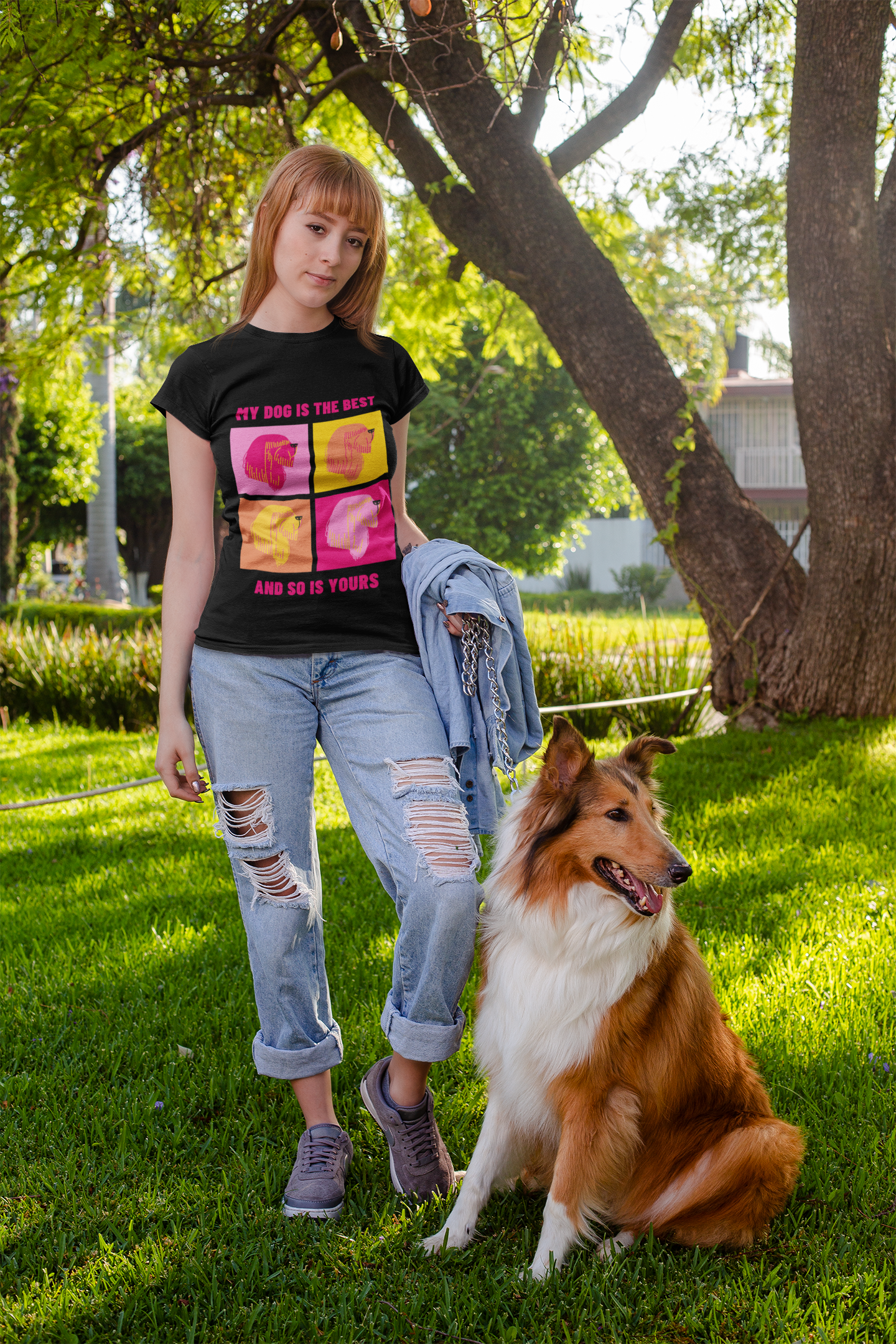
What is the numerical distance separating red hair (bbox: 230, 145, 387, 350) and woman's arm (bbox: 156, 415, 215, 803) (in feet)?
1.28

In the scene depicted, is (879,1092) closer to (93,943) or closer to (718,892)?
(718,892)

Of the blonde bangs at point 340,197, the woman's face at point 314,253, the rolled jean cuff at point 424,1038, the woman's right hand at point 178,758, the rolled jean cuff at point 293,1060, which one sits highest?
the blonde bangs at point 340,197

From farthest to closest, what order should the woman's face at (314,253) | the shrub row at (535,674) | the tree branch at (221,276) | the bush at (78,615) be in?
the bush at (78,615), the shrub row at (535,674), the tree branch at (221,276), the woman's face at (314,253)

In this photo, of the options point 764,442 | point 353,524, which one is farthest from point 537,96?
point 764,442

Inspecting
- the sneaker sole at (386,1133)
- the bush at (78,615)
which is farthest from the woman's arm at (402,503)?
the bush at (78,615)

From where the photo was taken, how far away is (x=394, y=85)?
684 cm

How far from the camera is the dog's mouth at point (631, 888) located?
2.22m

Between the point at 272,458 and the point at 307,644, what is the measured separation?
1.55 ft

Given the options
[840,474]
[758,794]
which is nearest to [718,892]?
[758,794]

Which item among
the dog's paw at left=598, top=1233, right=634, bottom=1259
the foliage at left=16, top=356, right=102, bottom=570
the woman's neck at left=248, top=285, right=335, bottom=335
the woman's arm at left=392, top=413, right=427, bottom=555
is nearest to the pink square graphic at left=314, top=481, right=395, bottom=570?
the woman's arm at left=392, top=413, right=427, bottom=555

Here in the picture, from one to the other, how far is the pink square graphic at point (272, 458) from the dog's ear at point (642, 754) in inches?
41.3

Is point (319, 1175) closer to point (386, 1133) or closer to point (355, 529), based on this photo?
point (386, 1133)

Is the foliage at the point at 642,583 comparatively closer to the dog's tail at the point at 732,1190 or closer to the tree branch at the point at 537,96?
the tree branch at the point at 537,96

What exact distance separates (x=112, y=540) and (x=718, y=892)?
54.1 ft
